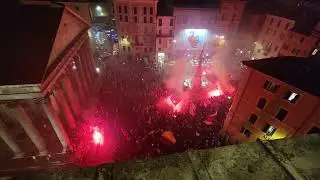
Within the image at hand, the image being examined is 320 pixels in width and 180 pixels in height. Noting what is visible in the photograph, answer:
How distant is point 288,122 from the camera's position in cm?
2203

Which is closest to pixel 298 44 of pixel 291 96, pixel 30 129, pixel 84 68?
pixel 291 96

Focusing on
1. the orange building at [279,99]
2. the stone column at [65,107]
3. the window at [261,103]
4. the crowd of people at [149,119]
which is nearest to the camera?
the orange building at [279,99]

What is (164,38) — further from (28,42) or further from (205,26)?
(28,42)

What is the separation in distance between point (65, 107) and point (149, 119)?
1233 centimetres

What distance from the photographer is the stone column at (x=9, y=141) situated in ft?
84.0

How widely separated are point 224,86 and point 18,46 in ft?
119

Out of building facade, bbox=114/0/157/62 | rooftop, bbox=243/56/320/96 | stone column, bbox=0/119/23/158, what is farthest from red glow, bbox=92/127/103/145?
building facade, bbox=114/0/157/62

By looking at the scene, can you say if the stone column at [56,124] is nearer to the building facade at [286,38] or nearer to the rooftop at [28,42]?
the rooftop at [28,42]

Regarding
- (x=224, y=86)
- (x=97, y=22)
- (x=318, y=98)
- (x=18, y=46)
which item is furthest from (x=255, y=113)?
(x=97, y=22)

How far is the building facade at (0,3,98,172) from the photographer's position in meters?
23.1

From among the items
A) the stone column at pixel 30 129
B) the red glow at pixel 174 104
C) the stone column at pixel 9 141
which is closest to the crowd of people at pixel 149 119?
the red glow at pixel 174 104

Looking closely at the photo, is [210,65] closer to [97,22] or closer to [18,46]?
[97,22]

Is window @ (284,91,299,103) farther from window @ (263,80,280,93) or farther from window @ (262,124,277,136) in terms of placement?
window @ (262,124,277,136)

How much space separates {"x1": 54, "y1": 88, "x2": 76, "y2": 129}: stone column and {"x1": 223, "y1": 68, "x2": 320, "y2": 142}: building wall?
23.2m
